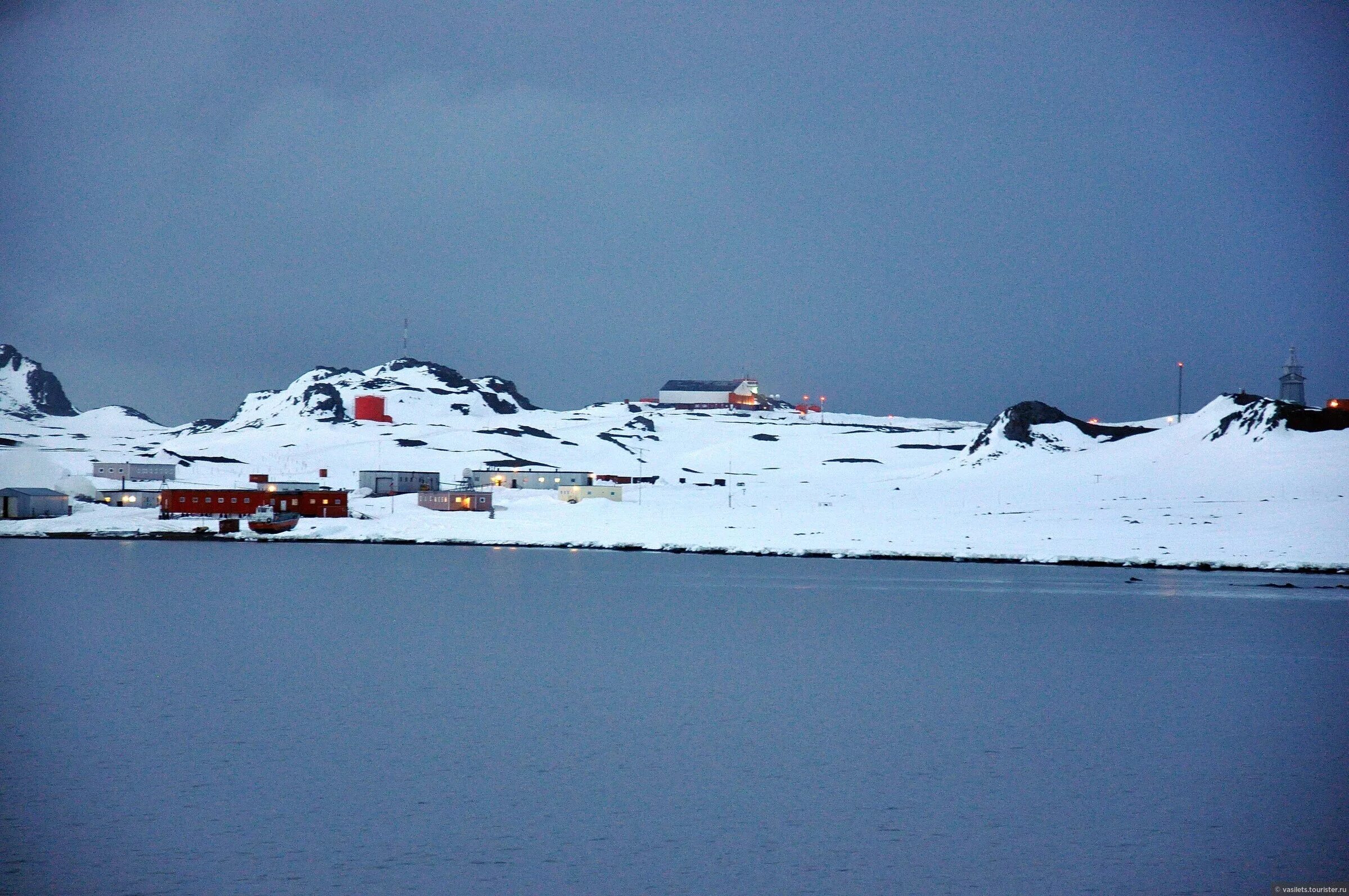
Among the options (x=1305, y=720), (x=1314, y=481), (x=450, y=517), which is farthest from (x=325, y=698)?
(x=1314, y=481)

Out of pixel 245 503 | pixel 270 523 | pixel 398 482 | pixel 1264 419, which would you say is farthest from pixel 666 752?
pixel 398 482

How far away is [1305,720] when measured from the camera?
19.9 meters

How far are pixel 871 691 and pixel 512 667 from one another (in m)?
8.26

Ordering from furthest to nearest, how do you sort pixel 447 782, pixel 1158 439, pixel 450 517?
pixel 1158 439 < pixel 450 517 < pixel 447 782

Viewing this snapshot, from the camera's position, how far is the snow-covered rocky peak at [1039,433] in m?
110

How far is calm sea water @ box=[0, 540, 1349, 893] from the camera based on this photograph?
12078 mm

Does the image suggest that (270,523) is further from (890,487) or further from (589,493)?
(890,487)

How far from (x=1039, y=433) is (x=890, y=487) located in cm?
2271

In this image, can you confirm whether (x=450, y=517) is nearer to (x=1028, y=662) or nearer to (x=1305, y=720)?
(x=1028, y=662)

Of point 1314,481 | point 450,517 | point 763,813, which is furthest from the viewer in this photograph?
point 450,517

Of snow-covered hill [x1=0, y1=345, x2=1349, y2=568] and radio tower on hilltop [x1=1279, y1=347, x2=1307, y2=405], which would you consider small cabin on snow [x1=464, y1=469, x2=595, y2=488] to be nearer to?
snow-covered hill [x1=0, y1=345, x2=1349, y2=568]

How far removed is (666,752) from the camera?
17.4 meters

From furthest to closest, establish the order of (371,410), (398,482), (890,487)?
(371,410), (398,482), (890,487)

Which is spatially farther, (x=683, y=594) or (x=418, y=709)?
(x=683, y=594)
